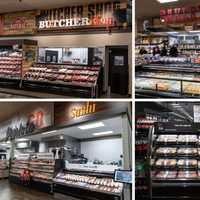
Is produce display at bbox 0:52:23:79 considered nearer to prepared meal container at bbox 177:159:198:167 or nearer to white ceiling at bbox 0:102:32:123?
white ceiling at bbox 0:102:32:123

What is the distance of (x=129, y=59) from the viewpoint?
9.49 feet

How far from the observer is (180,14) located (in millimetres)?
2775

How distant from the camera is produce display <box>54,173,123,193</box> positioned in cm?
290

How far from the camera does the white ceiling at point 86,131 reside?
290 centimetres

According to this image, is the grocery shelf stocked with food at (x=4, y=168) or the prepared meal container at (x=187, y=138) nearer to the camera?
the prepared meal container at (x=187, y=138)

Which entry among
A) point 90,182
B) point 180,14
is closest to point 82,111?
point 90,182

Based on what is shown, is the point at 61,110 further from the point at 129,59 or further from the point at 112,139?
the point at 129,59

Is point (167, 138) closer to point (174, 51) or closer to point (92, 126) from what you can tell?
point (92, 126)

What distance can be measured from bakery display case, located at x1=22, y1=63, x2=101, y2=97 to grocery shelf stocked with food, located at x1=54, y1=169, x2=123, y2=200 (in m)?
0.77

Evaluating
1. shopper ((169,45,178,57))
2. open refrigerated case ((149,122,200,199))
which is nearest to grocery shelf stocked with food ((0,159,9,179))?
open refrigerated case ((149,122,200,199))

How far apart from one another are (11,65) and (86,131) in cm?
99

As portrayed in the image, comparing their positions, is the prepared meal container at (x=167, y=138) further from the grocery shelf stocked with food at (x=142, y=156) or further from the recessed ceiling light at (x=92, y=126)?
the recessed ceiling light at (x=92, y=126)

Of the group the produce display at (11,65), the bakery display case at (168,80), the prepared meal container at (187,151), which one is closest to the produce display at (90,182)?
the prepared meal container at (187,151)

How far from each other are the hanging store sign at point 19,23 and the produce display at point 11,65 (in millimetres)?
229
